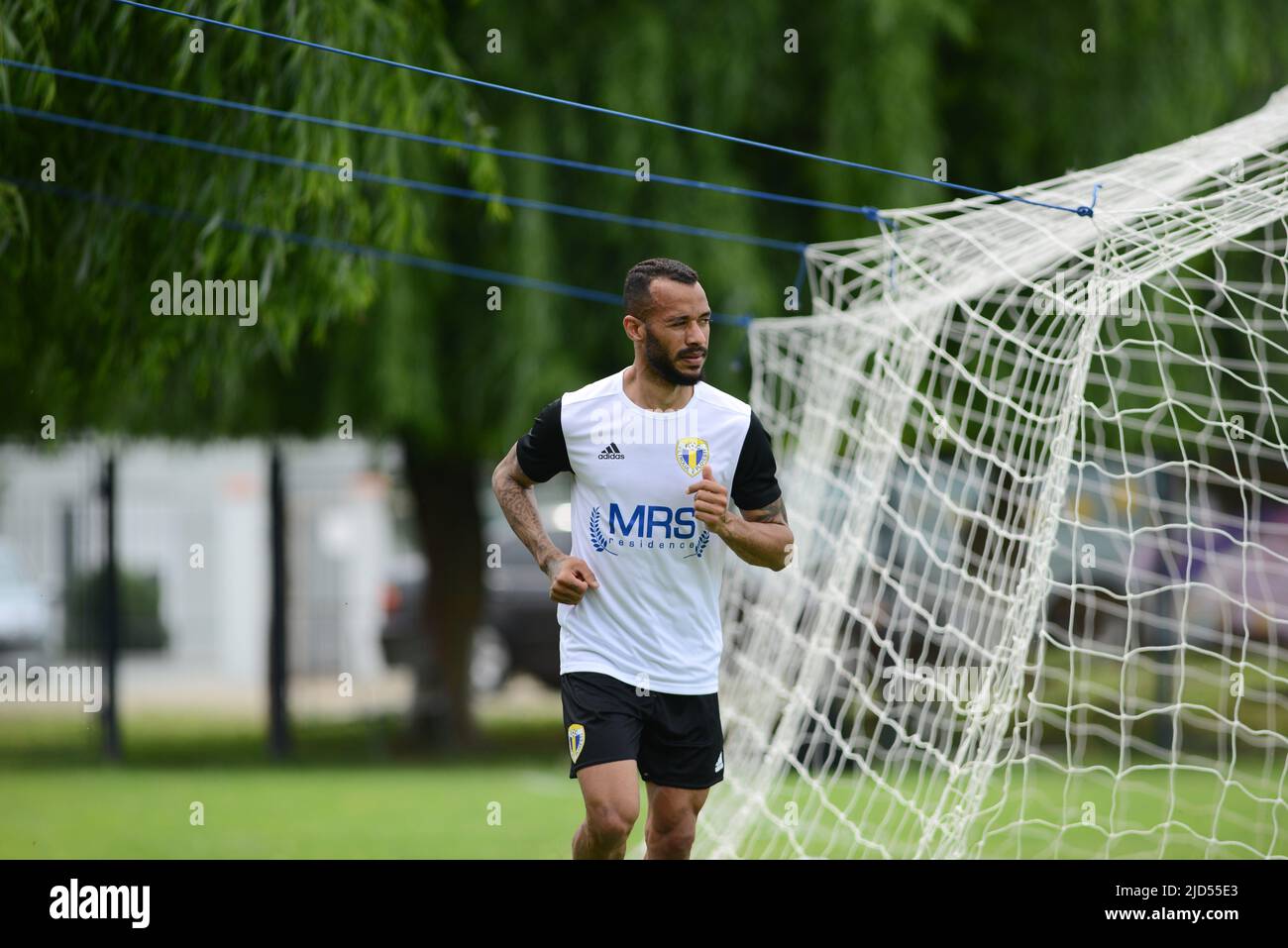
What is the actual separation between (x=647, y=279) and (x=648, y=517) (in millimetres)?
714

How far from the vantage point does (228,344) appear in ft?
→ 23.6

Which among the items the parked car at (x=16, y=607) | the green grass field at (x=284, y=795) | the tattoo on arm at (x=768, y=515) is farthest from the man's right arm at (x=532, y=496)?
the parked car at (x=16, y=607)

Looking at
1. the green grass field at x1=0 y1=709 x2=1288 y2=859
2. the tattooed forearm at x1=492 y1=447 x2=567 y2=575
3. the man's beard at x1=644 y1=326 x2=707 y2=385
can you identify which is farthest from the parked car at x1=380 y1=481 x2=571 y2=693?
the man's beard at x1=644 y1=326 x2=707 y2=385

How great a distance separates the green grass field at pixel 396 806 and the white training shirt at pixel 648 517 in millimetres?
2431

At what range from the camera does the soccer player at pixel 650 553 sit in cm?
486

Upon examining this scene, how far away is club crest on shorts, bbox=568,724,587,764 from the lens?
192 inches

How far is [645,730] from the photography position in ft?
16.6

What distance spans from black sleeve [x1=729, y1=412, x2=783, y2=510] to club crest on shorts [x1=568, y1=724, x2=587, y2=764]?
84cm

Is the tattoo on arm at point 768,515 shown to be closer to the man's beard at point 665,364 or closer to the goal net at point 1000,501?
the man's beard at point 665,364

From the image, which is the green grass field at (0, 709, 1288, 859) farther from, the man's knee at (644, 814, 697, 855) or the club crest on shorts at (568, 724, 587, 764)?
the club crest on shorts at (568, 724, 587, 764)

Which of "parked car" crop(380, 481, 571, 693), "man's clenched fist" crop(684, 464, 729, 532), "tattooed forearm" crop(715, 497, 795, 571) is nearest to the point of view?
"man's clenched fist" crop(684, 464, 729, 532)

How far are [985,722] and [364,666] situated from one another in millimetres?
12336

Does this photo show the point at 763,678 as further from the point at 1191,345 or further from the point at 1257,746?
the point at 1257,746

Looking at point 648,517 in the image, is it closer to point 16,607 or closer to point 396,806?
point 396,806
